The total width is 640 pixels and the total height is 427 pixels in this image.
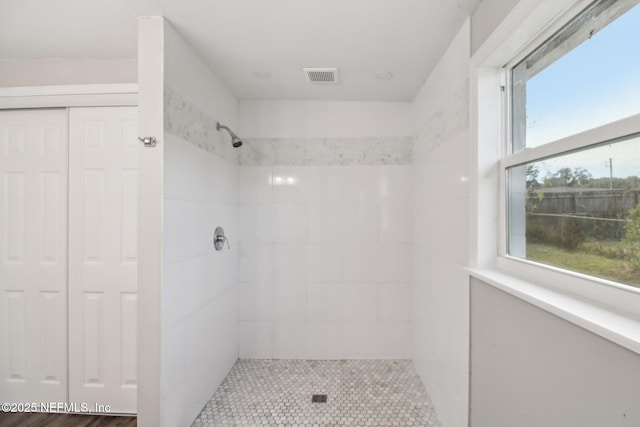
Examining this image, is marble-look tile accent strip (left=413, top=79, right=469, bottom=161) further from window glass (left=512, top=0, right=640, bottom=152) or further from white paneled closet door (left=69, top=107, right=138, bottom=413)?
white paneled closet door (left=69, top=107, right=138, bottom=413)

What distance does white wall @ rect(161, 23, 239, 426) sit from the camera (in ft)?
4.46

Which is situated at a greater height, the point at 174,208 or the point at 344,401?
the point at 174,208

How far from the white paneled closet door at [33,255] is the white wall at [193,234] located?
89cm

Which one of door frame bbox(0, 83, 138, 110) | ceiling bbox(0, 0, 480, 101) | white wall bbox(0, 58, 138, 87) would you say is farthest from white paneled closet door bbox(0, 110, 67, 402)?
ceiling bbox(0, 0, 480, 101)

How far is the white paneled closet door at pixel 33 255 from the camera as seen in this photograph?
174cm

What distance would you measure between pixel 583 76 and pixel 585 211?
0.41 m

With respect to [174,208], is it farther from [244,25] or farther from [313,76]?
[313,76]

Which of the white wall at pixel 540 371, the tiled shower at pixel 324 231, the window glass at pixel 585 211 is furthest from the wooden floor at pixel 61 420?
the window glass at pixel 585 211

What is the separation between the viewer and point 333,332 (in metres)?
2.29

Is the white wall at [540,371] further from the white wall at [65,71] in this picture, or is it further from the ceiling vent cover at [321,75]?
the white wall at [65,71]

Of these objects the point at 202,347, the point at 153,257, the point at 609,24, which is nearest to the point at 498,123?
the point at 609,24

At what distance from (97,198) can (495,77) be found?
2292mm

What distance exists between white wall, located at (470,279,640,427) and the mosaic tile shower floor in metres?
0.58

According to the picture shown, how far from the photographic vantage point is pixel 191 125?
156cm
